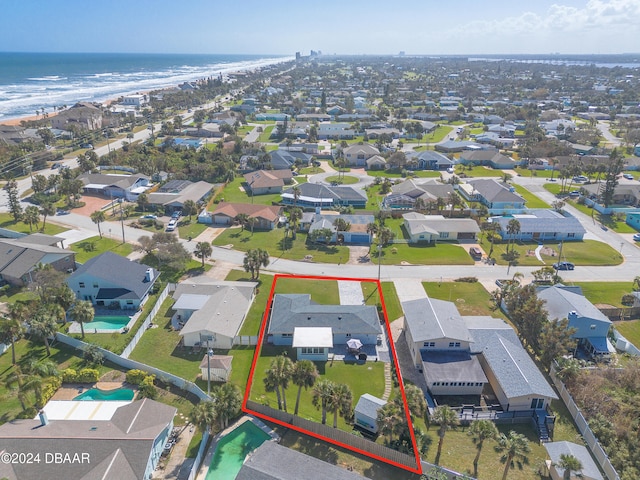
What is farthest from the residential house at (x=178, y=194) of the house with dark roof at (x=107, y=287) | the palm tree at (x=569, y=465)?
the palm tree at (x=569, y=465)

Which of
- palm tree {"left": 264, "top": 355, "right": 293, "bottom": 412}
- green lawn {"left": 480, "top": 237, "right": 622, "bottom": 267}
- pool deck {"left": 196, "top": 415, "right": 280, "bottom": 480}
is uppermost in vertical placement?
palm tree {"left": 264, "top": 355, "right": 293, "bottom": 412}

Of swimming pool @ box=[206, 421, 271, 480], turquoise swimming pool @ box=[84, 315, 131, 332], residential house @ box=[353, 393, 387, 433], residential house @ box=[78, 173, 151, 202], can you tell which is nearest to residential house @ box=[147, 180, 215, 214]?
residential house @ box=[78, 173, 151, 202]

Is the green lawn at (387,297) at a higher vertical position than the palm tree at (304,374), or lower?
lower

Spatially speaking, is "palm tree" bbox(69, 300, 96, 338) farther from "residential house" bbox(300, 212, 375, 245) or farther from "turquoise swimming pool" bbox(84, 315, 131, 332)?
"residential house" bbox(300, 212, 375, 245)

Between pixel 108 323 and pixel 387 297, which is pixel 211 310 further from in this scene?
pixel 387 297

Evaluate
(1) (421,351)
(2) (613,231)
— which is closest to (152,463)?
(1) (421,351)

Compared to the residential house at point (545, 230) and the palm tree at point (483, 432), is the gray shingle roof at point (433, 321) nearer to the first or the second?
the palm tree at point (483, 432)
